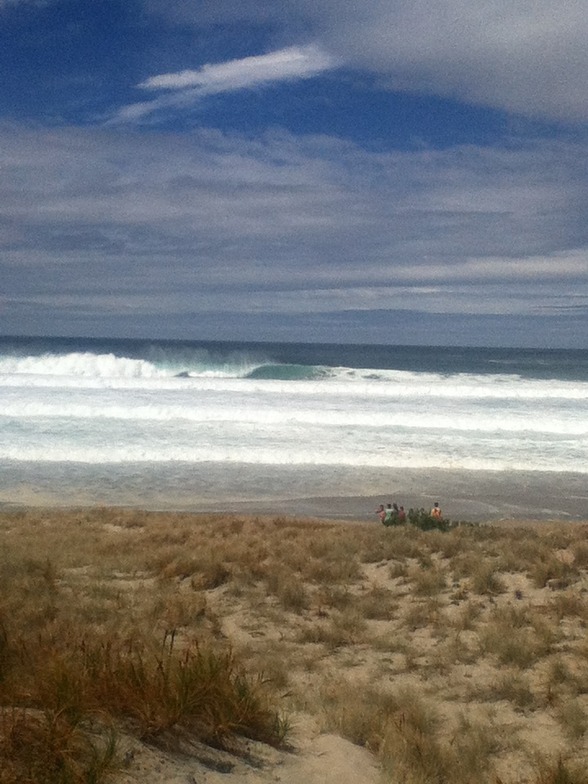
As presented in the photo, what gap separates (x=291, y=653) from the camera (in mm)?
7406

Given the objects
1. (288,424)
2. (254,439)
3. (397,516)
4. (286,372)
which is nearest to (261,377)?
(286,372)

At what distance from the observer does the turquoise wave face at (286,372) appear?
7212cm

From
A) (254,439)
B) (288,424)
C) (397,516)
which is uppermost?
(288,424)

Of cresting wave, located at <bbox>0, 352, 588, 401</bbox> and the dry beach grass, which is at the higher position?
cresting wave, located at <bbox>0, 352, 588, 401</bbox>

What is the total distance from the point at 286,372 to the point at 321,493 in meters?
56.6

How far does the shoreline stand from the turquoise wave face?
4878 cm

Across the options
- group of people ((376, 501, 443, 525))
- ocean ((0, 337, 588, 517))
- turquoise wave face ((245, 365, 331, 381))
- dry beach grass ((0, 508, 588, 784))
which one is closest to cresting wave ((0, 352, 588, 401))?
turquoise wave face ((245, 365, 331, 381))

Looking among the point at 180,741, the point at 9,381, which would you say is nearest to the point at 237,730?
the point at 180,741

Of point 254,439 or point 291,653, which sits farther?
point 254,439

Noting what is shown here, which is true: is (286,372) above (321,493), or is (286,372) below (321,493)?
above

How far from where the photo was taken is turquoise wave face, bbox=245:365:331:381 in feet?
237

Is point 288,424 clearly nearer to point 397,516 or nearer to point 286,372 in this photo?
point 397,516

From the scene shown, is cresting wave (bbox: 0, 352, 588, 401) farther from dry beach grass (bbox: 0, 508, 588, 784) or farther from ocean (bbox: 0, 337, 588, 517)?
dry beach grass (bbox: 0, 508, 588, 784)

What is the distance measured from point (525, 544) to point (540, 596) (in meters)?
2.22
